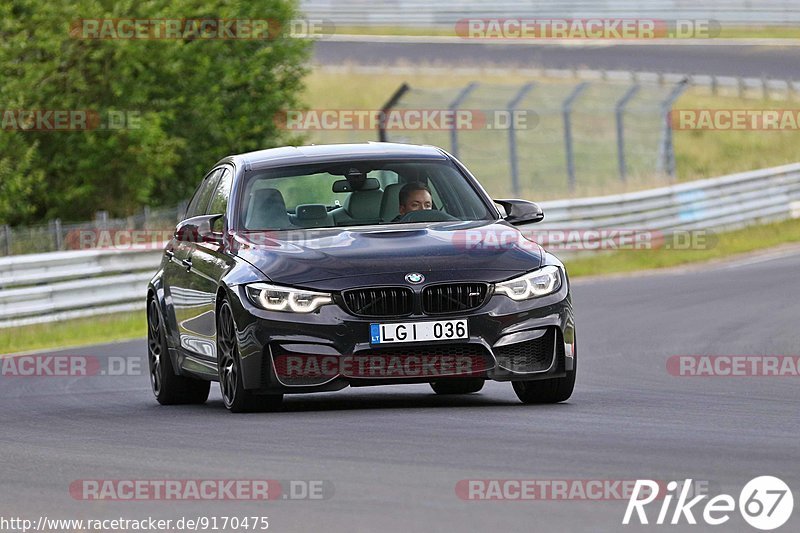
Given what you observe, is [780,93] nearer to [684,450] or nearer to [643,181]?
[643,181]

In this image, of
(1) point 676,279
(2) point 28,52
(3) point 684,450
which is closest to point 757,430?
(3) point 684,450

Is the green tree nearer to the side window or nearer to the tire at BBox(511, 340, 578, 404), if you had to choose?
the side window

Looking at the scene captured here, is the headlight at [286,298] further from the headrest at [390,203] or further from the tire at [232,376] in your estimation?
the headrest at [390,203]

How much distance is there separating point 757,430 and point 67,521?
3.50 meters

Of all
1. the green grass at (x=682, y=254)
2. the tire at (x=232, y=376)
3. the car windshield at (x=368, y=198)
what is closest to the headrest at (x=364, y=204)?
the car windshield at (x=368, y=198)

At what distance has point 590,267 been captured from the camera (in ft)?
87.3

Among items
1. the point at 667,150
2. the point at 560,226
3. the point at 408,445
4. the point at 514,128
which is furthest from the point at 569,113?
the point at 408,445

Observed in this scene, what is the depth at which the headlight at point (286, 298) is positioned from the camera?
9.80m

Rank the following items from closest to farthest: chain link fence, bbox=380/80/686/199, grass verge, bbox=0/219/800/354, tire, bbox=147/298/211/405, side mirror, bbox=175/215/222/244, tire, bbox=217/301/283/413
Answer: tire, bbox=217/301/283/413
side mirror, bbox=175/215/222/244
tire, bbox=147/298/211/405
grass verge, bbox=0/219/800/354
chain link fence, bbox=380/80/686/199

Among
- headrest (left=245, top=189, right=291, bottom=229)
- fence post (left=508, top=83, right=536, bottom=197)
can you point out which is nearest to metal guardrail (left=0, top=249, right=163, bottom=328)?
fence post (left=508, top=83, right=536, bottom=197)

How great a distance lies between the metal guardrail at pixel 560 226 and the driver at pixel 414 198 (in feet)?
32.5

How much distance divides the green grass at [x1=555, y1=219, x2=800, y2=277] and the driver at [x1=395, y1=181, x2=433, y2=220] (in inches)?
587

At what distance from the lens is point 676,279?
23.2m

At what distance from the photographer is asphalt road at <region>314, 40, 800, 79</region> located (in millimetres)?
50406
